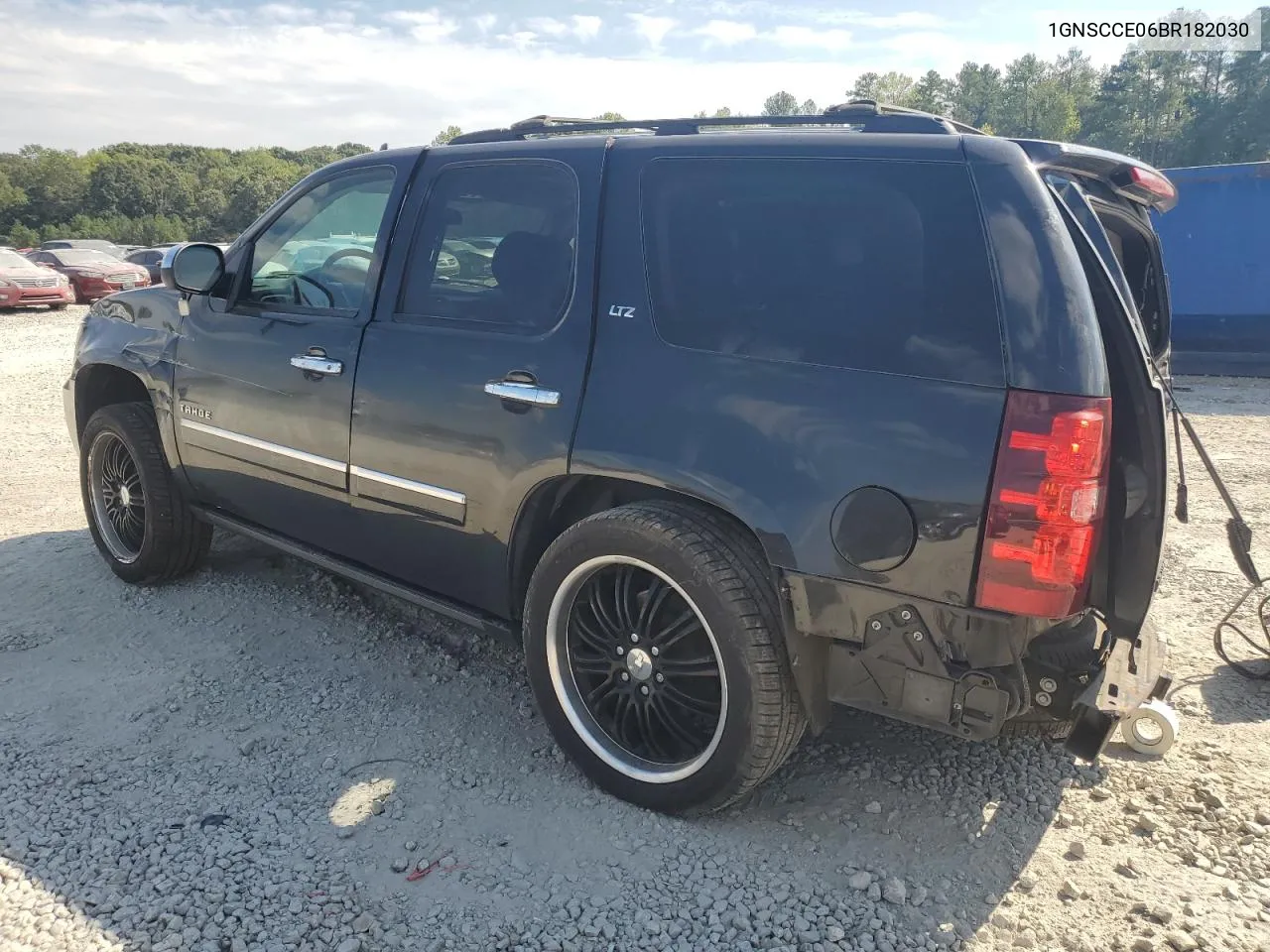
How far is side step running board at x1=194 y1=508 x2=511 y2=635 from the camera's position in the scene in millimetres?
3342

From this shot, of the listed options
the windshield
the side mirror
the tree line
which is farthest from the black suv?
the tree line

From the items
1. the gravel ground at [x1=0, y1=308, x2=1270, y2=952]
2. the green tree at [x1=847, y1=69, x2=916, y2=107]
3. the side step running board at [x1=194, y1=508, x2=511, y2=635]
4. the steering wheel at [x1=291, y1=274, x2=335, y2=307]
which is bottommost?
the gravel ground at [x1=0, y1=308, x2=1270, y2=952]

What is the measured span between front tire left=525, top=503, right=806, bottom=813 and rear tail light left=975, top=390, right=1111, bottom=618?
0.64 m

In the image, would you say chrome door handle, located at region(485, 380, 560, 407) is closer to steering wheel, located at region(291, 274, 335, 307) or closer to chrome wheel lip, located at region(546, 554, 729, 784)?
chrome wheel lip, located at region(546, 554, 729, 784)

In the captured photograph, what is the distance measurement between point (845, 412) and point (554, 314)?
1.05 metres

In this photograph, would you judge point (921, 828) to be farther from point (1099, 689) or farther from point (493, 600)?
point (493, 600)

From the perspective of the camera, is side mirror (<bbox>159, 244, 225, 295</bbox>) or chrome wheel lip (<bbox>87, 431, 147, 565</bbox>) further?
chrome wheel lip (<bbox>87, 431, 147, 565</bbox>)

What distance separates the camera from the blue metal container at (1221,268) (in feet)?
39.0

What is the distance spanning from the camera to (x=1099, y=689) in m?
2.54

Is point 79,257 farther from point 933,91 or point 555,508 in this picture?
point 933,91

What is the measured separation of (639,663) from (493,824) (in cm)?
65

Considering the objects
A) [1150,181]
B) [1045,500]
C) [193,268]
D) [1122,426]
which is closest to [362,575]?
[193,268]

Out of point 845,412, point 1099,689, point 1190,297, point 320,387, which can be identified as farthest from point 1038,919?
point 1190,297

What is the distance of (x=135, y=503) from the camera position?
4.73m
